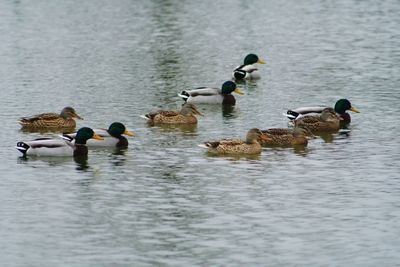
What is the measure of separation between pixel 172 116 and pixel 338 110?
4713mm

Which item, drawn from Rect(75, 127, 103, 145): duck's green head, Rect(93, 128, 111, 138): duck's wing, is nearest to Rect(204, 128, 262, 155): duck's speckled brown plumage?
Rect(93, 128, 111, 138): duck's wing

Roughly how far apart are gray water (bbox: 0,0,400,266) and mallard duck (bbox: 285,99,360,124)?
0.48 m

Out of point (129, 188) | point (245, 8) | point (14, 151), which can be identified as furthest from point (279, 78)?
point (245, 8)

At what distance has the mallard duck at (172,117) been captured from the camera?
109 ft

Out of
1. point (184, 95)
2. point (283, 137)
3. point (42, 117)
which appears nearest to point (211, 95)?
point (184, 95)

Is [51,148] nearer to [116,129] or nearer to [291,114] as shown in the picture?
[116,129]

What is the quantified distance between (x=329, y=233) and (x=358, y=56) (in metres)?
26.8

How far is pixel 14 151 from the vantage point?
29.2 meters

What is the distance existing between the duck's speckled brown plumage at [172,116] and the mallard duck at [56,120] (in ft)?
6.94

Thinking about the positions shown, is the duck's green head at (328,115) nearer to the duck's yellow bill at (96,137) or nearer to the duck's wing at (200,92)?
the duck's wing at (200,92)

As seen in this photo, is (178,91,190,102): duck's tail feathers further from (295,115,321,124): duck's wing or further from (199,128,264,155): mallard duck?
(199,128,264,155): mallard duck

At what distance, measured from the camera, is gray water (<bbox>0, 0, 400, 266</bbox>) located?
20.9m

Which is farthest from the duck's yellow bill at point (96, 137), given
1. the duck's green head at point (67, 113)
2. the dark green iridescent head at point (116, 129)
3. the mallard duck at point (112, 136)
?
the duck's green head at point (67, 113)

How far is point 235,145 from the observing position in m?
28.9
